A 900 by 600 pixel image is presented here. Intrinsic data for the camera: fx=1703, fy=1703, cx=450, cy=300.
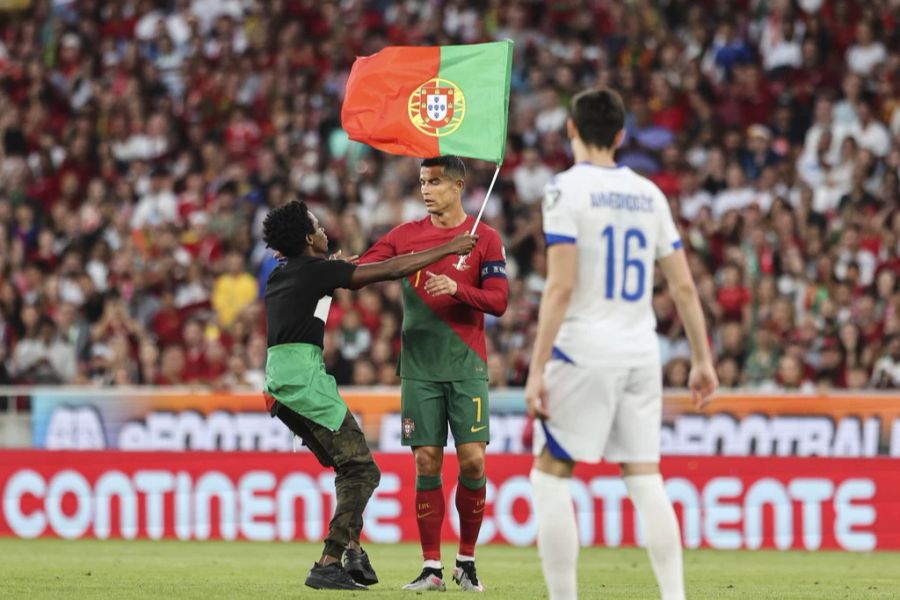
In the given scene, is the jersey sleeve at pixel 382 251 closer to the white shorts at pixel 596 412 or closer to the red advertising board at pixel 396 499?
the white shorts at pixel 596 412

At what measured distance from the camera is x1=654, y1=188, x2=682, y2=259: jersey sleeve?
7750mm

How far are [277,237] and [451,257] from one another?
1.15 m

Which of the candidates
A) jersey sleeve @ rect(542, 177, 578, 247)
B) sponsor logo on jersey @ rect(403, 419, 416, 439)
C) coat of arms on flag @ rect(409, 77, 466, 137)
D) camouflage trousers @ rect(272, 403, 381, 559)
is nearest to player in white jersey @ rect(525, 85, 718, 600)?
jersey sleeve @ rect(542, 177, 578, 247)

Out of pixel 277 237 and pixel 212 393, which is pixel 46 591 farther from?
pixel 212 393

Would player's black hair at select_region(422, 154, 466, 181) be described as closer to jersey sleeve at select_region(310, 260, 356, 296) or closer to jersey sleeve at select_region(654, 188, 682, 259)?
jersey sleeve at select_region(310, 260, 356, 296)

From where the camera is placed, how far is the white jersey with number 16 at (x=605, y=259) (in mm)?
7559

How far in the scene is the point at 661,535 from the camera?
24.9ft

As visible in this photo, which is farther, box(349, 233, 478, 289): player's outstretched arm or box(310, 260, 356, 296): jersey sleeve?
box(310, 260, 356, 296): jersey sleeve

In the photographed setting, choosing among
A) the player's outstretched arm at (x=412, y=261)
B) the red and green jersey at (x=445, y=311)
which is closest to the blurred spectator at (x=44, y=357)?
the red and green jersey at (x=445, y=311)

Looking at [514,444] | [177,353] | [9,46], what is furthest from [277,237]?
[9,46]

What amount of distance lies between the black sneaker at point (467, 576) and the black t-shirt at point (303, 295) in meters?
1.65

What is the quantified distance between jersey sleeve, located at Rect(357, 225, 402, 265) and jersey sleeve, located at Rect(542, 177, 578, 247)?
3.02 metres

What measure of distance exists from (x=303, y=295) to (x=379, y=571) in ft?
10.5

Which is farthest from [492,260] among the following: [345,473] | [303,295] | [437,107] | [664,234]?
[664,234]
